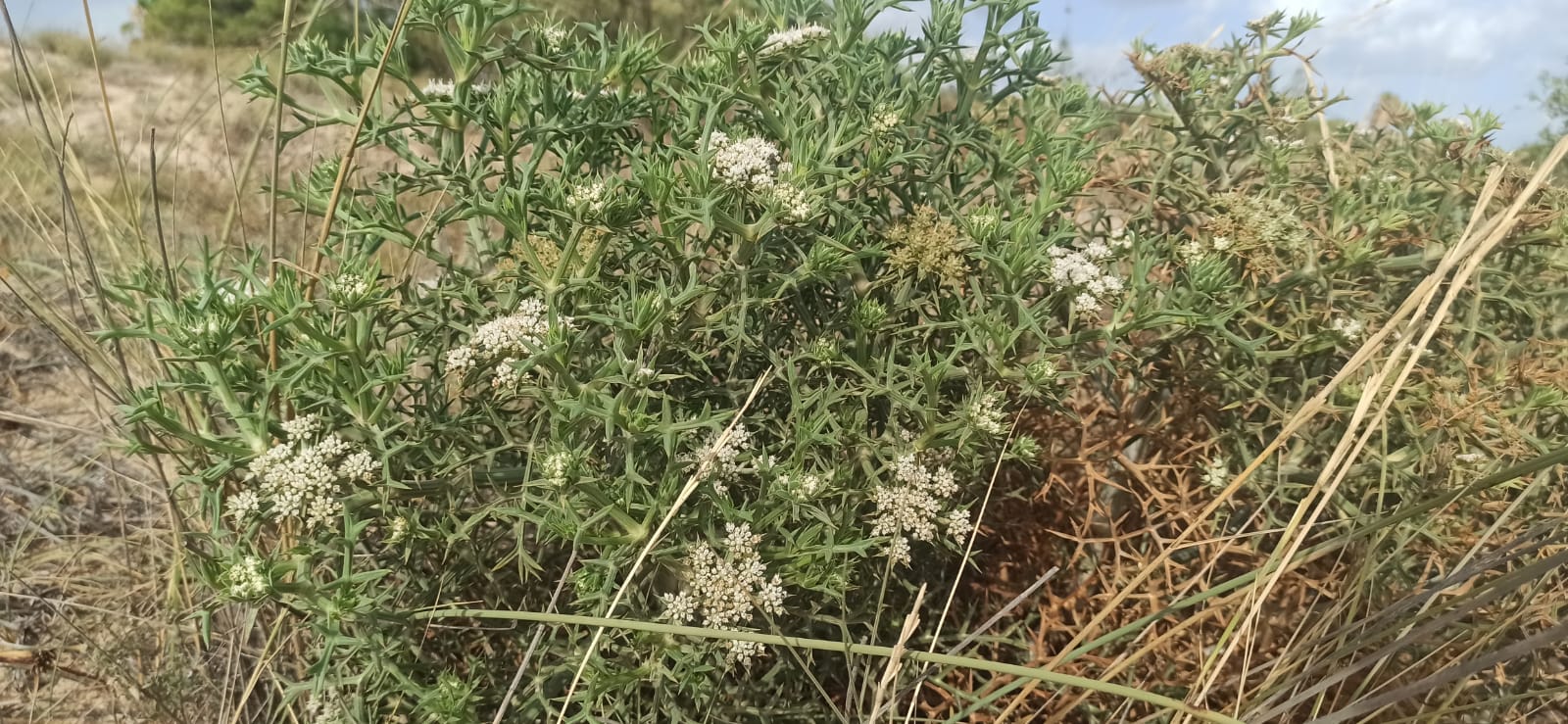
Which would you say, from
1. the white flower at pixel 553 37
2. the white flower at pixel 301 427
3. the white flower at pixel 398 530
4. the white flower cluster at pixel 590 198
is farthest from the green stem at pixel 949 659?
the white flower at pixel 553 37

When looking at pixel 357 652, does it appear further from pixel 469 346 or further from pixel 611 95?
pixel 611 95

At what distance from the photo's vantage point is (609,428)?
1.62 meters

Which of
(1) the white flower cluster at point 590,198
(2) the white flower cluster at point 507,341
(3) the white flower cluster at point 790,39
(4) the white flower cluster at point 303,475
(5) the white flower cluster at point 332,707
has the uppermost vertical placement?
(3) the white flower cluster at point 790,39

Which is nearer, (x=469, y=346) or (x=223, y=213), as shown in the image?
(x=469, y=346)

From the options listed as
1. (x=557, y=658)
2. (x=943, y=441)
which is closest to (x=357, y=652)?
(x=557, y=658)

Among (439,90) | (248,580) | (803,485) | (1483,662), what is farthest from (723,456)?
(1483,662)

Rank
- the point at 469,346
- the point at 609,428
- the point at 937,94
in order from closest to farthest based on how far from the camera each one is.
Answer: the point at 609,428 < the point at 469,346 < the point at 937,94

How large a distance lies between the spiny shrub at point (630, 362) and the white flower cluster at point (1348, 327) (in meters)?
0.50

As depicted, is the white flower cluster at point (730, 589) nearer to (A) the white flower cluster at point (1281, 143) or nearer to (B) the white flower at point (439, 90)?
(B) the white flower at point (439, 90)

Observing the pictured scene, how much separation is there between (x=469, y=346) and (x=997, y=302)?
116 centimetres

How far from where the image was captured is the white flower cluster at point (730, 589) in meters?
1.73

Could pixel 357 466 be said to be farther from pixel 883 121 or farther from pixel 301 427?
pixel 883 121

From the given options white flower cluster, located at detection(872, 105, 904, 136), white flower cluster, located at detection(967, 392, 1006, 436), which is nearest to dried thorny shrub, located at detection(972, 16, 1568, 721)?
Answer: white flower cluster, located at detection(967, 392, 1006, 436)

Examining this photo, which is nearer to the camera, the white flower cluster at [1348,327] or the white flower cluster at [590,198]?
the white flower cluster at [590,198]
